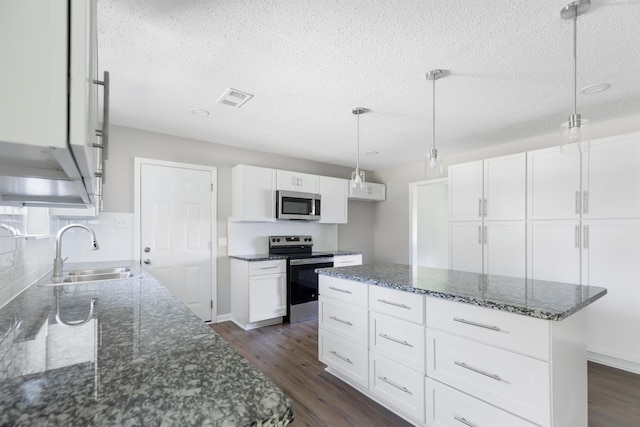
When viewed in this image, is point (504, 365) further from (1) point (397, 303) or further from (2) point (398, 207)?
(2) point (398, 207)

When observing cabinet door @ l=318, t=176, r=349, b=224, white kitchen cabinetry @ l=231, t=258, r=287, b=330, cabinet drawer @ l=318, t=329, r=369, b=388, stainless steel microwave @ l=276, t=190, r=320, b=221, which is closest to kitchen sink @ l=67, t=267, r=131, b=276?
white kitchen cabinetry @ l=231, t=258, r=287, b=330

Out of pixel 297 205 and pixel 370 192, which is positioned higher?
pixel 370 192

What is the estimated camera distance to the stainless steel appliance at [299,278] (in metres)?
3.87

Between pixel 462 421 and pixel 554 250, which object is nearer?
pixel 462 421

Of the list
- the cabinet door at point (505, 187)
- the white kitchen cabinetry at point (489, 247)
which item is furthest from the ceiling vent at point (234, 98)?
the white kitchen cabinetry at point (489, 247)

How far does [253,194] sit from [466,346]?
9.73ft

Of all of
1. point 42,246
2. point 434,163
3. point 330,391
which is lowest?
point 330,391

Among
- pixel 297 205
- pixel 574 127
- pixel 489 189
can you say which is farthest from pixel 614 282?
pixel 297 205

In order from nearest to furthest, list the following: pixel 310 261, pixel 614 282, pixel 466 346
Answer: pixel 466 346, pixel 614 282, pixel 310 261

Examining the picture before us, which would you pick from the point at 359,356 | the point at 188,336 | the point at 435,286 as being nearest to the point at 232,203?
the point at 359,356

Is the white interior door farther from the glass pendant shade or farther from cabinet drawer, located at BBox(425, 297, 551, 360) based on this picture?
cabinet drawer, located at BBox(425, 297, 551, 360)

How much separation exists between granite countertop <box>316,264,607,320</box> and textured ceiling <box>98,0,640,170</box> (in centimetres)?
144

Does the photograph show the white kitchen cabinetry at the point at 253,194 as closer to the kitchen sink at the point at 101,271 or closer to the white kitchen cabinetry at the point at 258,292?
the white kitchen cabinetry at the point at 258,292

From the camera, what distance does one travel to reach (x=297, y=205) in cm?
422
